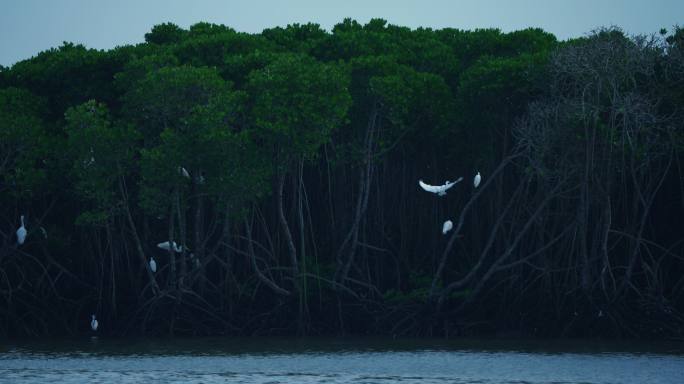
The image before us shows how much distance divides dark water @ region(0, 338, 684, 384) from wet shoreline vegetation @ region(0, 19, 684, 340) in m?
1.33

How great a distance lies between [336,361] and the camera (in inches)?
811

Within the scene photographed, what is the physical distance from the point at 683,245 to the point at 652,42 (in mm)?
3512

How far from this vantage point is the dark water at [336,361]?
61.3 ft

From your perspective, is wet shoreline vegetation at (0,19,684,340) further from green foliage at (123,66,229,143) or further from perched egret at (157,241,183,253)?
perched egret at (157,241,183,253)

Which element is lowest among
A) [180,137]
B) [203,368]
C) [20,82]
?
[203,368]

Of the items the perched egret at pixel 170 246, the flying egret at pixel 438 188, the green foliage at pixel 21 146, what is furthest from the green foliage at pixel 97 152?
the flying egret at pixel 438 188

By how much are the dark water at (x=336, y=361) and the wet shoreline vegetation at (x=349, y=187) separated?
1.33 m

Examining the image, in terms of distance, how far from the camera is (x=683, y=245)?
24859 mm

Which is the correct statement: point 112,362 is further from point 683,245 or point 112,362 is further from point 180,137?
point 683,245

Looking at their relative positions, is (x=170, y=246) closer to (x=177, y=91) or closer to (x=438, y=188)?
(x=177, y=91)

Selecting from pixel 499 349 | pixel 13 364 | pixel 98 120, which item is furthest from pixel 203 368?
pixel 98 120

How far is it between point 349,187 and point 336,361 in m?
6.75

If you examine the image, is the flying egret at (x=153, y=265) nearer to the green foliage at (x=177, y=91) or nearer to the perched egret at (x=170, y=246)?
the perched egret at (x=170, y=246)

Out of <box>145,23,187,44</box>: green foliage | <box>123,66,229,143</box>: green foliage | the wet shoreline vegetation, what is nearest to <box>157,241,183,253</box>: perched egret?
the wet shoreline vegetation
